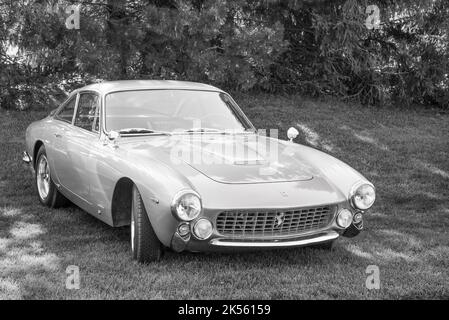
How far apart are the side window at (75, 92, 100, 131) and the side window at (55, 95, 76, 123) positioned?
0.18 metres

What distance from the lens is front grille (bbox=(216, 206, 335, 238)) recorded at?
4.55 metres

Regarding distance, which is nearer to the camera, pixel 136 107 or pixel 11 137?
pixel 136 107

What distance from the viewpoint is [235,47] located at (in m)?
10.2

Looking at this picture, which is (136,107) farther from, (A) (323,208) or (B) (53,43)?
(B) (53,43)

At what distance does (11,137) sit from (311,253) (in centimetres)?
620

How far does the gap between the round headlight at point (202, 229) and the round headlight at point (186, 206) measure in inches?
2.4

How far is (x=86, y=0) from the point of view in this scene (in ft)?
33.6

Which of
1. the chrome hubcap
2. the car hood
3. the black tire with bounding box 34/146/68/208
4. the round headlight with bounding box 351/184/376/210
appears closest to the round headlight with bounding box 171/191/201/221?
the car hood

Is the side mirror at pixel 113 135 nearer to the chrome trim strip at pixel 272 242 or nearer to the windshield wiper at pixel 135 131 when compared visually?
the windshield wiper at pixel 135 131

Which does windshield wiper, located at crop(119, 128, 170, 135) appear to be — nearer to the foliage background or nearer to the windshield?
the windshield

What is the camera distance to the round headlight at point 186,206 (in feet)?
14.5

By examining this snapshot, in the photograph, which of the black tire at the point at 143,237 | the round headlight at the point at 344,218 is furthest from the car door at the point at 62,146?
the round headlight at the point at 344,218

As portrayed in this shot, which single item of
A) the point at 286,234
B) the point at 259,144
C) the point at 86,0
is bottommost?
the point at 286,234
